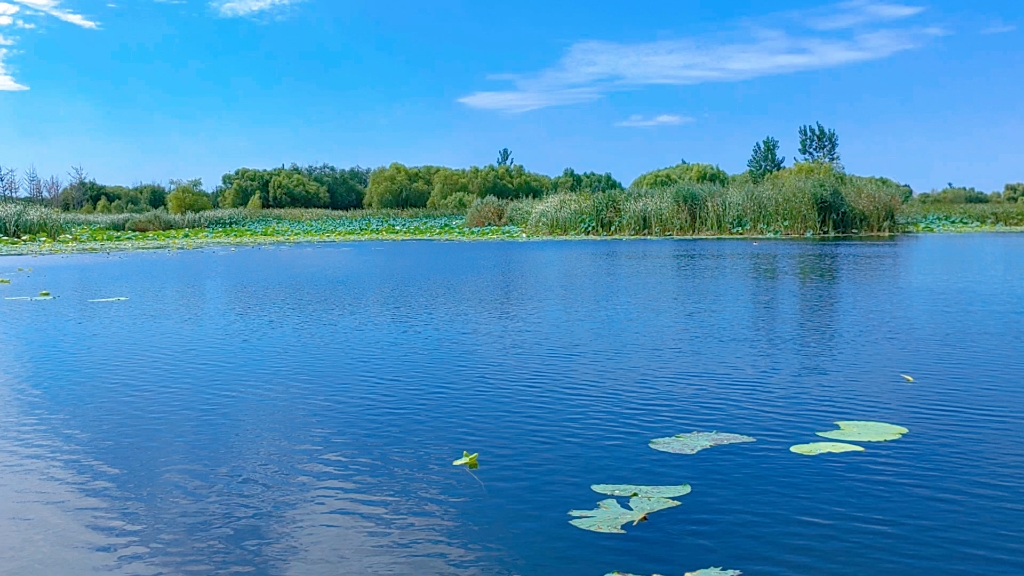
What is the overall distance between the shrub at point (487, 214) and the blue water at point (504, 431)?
29971mm

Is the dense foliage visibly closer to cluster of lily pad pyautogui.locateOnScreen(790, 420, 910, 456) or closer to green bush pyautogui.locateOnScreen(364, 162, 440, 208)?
green bush pyautogui.locateOnScreen(364, 162, 440, 208)

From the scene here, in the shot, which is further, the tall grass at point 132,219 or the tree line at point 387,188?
the tree line at point 387,188

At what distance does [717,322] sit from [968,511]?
615 centimetres

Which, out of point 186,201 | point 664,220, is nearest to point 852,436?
point 664,220

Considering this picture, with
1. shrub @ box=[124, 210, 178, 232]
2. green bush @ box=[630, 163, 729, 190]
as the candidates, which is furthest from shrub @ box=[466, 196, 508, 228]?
green bush @ box=[630, 163, 729, 190]

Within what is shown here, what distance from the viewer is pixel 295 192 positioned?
78125 millimetres

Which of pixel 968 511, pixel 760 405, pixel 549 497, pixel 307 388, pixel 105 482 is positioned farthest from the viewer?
pixel 307 388

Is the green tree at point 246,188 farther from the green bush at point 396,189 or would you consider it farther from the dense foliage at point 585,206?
the green bush at point 396,189

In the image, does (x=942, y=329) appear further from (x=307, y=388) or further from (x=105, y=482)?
(x=105, y=482)

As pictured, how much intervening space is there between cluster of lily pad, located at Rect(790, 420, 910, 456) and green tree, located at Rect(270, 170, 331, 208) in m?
75.0

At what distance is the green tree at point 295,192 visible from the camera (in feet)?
255

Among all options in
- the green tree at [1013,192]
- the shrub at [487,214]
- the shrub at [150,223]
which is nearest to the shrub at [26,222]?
the shrub at [150,223]

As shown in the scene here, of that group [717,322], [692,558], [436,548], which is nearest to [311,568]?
[436,548]

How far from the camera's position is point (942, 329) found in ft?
32.3
